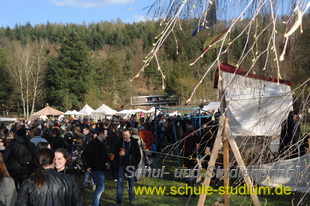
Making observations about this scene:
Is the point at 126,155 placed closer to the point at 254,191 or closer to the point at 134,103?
the point at 254,191

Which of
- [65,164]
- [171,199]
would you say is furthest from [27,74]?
[65,164]

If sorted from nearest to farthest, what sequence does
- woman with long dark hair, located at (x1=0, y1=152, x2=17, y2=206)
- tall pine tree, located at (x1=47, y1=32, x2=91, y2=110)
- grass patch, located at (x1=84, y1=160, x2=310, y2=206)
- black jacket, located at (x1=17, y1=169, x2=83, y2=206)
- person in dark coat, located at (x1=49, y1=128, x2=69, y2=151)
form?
black jacket, located at (x1=17, y1=169, x2=83, y2=206) < woman with long dark hair, located at (x1=0, y1=152, x2=17, y2=206) < grass patch, located at (x1=84, y1=160, x2=310, y2=206) < person in dark coat, located at (x1=49, y1=128, x2=69, y2=151) < tall pine tree, located at (x1=47, y1=32, x2=91, y2=110)

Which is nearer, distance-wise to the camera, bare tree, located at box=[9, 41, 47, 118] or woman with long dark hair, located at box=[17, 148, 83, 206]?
woman with long dark hair, located at box=[17, 148, 83, 206]

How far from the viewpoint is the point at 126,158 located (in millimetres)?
7277

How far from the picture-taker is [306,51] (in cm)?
301

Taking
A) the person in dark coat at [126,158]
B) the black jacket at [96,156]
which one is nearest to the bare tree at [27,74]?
the person in dark coat at [126,158]

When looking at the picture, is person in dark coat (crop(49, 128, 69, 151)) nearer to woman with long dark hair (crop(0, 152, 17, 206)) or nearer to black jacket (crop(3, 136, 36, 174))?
black jacket (crop(3, 136, 36, 174))

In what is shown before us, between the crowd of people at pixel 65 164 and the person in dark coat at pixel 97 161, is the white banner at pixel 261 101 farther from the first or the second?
the person in dark coat at pixel 97 161

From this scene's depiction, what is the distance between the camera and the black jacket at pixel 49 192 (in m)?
3.35

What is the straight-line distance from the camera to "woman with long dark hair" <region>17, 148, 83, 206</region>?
11.0 ft

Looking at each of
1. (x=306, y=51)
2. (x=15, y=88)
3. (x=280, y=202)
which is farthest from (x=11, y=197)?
(x=15, y=88)

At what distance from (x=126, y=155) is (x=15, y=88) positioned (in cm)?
4917

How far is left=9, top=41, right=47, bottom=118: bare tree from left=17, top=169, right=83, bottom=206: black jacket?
50.1 metres

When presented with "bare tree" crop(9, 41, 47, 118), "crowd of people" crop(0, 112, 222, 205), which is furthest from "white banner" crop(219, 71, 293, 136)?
"bare tree" crop(9, 41, 47, 118)
